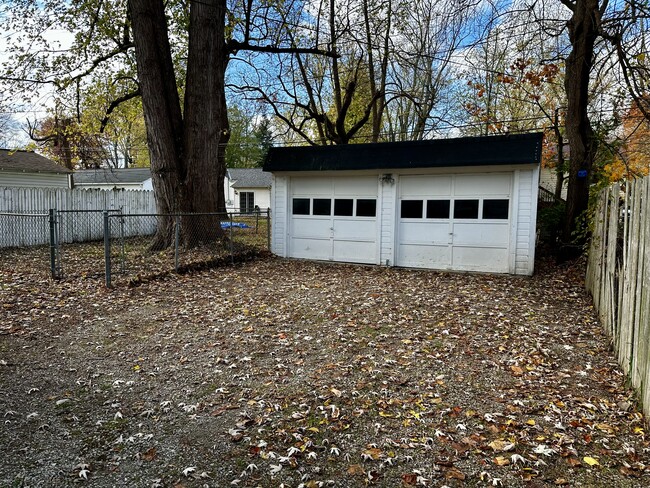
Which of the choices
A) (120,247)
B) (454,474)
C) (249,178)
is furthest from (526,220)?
(249,178)

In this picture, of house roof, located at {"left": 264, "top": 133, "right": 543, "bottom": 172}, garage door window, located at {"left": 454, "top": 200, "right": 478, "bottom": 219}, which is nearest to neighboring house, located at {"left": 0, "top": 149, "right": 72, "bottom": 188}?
house roof, located at {"left": 264, "top": 133, "right": 543, "bottom": 172}

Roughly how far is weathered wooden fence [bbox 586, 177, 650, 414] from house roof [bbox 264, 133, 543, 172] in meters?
3.39

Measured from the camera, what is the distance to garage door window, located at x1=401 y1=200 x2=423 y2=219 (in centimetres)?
1044

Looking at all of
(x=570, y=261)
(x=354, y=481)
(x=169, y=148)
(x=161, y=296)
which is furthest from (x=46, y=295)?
(x=570, y=261)

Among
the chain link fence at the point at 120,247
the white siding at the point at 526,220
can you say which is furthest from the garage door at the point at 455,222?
the chain link fence at the point at 120,247

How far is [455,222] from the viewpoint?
10000mm

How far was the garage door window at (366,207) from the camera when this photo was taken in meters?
10.8

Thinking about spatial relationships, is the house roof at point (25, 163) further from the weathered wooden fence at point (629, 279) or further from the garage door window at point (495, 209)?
the weathered wooden fence at point (629, 279)

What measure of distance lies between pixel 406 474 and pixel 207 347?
2.94 metres

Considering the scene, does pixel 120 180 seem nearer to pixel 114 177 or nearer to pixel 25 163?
pixel 114 177

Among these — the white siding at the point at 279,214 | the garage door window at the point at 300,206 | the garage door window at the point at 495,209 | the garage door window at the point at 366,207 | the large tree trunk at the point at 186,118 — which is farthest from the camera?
the white siding at the point at 279,214

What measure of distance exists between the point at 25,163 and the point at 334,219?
52.7 ft

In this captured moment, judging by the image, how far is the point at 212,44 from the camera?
10797 millimetres

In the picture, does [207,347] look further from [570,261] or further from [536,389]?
[570,261]
